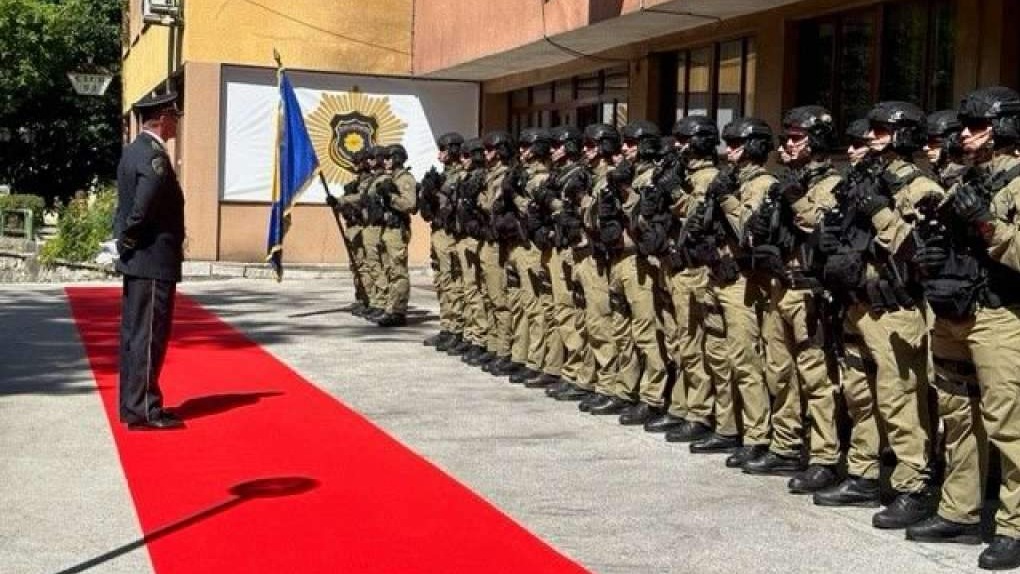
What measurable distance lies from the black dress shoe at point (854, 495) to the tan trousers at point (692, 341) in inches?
62.9

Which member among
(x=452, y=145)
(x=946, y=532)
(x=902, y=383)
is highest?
(x=452, y=145)

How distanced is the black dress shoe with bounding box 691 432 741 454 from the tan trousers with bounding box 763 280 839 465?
0.53 meters

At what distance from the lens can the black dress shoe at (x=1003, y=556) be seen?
5.51 metres

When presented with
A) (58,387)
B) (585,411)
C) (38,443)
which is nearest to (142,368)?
(38,443)

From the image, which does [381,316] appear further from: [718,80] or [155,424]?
[155,424]

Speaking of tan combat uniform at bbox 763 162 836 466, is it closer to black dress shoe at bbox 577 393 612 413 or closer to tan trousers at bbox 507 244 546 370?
black dress shoe at bbox 577 393 612 413

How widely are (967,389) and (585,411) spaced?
3785mm

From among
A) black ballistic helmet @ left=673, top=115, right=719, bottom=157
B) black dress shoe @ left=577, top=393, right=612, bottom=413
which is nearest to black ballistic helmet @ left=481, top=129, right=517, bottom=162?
black dress shoe @ left=577, top=393, right=612, bottom=413

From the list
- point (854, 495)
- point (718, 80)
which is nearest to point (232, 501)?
point (854, 495)

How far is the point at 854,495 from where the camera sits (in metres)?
6.62

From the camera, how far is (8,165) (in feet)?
141

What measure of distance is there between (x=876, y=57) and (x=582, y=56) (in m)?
6.21

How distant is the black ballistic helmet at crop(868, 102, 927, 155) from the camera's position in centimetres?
629

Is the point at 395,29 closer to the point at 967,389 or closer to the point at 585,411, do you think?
the point at 585,411
